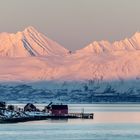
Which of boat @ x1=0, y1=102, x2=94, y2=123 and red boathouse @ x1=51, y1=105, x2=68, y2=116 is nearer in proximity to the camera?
boat @ x1=0, y1=102, x2=94, y2=123

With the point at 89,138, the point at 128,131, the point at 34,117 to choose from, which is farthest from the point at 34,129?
the point at 34,117

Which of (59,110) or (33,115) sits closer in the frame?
(33,115)

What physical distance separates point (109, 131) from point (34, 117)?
4357 centimetres

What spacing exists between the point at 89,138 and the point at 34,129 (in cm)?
2219

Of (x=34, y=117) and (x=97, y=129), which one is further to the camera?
(x=34, y=117)

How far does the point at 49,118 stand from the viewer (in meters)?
175

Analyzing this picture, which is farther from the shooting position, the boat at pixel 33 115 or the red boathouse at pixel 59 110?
the red boathouse at pixel 59 110

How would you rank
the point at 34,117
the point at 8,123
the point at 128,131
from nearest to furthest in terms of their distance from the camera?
1. the point at 128,131
2. the point at 8,123
3. the point at 34,117

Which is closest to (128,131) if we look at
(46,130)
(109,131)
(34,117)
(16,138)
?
(109,131)

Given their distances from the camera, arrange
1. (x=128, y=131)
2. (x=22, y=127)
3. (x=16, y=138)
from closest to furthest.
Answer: (x=16, y=138) < (x=128, y=131) < (x=22, y=127)

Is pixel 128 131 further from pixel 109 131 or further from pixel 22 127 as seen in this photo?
pixel 22 127

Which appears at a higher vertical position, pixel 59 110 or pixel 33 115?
pixel 59 110

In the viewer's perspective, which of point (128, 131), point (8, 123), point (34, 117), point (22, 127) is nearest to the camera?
point (128, 131)

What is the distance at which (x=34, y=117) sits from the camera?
172m
